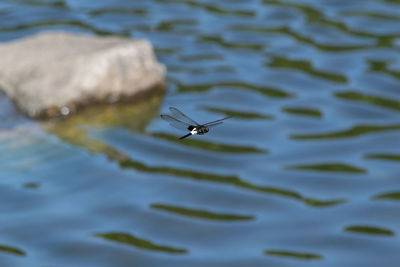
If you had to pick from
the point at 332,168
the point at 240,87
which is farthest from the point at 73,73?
the point at 332,168

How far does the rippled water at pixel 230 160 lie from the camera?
250 inches

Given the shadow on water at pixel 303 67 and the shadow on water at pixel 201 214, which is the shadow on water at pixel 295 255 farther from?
the shadow on water at pixel 303 67

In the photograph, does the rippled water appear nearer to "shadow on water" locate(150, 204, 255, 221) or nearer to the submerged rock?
"shadow on water" locate(150, 204, 255, 221)

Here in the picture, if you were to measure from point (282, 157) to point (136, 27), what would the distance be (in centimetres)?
319

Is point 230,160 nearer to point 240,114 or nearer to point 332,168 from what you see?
point 332,168

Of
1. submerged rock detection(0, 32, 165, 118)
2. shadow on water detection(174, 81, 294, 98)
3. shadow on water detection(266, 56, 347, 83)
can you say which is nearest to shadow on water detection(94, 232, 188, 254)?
submerged rock detection(0, 32, 165, 118)

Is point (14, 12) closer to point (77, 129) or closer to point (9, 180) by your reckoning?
point (77, 129)

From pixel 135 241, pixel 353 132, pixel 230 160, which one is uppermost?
pixel 353 132

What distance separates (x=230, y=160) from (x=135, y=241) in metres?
1.28

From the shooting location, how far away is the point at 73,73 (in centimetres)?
803

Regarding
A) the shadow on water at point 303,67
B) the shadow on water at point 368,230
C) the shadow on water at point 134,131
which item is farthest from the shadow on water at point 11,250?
the shadow on water at point 303,67

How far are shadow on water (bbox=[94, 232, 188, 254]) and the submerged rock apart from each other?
175 centimetres

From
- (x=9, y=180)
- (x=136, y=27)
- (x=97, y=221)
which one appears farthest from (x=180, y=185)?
(x=136, y=27)

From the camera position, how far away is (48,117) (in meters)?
7.90
